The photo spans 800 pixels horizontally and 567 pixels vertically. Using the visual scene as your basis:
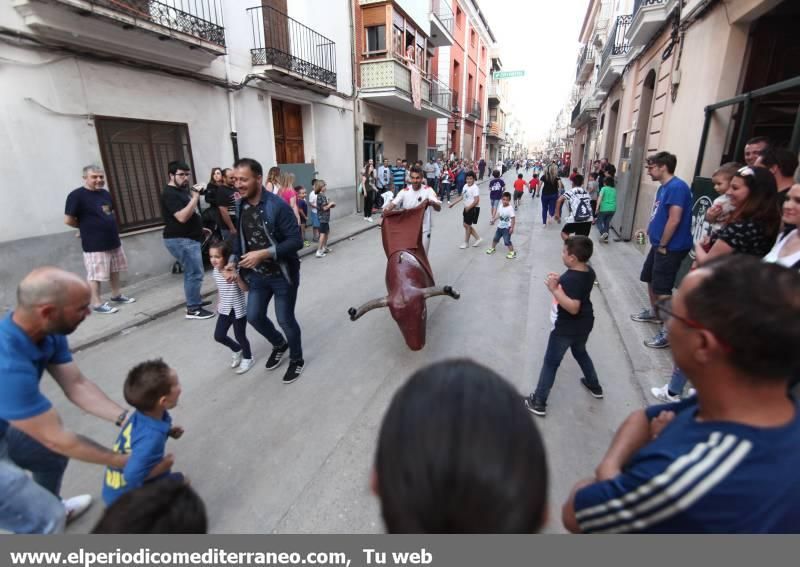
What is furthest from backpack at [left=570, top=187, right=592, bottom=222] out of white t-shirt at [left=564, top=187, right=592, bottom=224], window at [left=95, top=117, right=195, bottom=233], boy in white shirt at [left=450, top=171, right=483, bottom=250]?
window at [left=95, top=117, right=195, bottom=233]

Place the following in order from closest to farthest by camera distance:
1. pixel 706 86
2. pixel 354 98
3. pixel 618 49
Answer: pixel 706 86, pixel 618 49, pixel 354 98

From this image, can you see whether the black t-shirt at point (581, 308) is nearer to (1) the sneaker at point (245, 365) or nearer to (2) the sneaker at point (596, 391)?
(2) the sneaker at point (596, 391)

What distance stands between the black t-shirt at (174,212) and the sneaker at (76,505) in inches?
136

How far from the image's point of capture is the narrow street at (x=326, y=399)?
247 cm

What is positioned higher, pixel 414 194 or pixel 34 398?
pixel 414 194

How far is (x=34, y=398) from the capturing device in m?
1.59

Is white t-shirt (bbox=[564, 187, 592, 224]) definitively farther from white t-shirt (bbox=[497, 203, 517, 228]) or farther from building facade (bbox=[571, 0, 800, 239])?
building facade (bbox=[571, 0, 800, 239])

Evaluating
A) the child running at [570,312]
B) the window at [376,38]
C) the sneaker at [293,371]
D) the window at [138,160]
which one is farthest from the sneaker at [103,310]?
the window at [376,38]

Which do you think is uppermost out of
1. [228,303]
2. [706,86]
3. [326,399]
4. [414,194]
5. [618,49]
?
[618,49]

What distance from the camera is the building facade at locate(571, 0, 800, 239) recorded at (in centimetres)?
533

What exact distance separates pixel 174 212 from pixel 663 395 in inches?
221

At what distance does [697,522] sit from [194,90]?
29.1ft

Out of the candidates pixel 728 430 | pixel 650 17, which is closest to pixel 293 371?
pixel 728 430

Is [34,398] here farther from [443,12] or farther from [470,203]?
[443,12]
